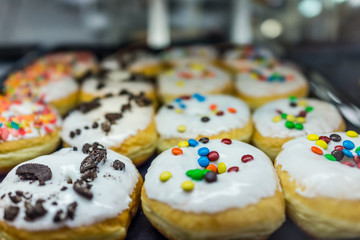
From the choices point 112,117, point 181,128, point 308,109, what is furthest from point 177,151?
point 308,109

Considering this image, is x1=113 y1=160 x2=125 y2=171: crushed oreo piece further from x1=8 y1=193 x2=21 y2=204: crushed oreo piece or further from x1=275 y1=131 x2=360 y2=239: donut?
x1=275 y1=131 x2=360 y2=239: donut

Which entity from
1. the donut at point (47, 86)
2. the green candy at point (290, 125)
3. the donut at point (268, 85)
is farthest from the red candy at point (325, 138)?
the donut at point (47, 86)

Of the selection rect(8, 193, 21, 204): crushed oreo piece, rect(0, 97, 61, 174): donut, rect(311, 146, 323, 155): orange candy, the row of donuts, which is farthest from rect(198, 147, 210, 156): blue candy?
rect(0, 97, 61, 174): donut

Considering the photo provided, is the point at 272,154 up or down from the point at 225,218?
down

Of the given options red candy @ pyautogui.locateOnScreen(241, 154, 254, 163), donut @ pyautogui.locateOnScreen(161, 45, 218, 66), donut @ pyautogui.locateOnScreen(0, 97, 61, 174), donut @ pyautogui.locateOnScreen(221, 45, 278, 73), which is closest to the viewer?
red candy @ pyautogui.locateOnScreen(241, 154, 254, 163)

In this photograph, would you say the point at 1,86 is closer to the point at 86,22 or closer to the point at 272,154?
the point at 272,154

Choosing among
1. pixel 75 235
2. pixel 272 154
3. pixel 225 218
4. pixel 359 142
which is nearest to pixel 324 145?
pixel 359 142

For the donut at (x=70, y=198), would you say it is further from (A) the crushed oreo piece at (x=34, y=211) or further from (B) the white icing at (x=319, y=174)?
(B) the white icing at (x=319, y=174)
